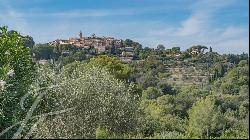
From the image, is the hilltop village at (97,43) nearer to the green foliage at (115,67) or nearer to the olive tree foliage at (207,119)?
the olive tree foliage at (207,119)

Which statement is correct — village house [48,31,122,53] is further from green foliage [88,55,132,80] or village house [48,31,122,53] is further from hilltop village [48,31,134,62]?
green foliage [88,55,132,80]

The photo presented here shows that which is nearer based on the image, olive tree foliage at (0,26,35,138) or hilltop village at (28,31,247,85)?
olive tree foliage at (0,26,35,138)

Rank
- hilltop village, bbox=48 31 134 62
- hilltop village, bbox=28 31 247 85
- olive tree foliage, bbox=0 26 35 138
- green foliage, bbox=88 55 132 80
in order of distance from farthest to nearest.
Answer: hilltop village, bbox=48 31 134 62, hilltop village, bbox=28 31 247 85, green foliage, bbox=88 55 132 80, olive tree foliage, bbox=0 26 35 138

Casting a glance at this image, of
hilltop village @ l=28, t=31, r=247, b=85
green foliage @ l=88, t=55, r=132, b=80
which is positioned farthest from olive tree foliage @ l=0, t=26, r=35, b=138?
hilltop village @ l=28, t=31, r=247, b=85

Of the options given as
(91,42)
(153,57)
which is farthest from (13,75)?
(91,42)

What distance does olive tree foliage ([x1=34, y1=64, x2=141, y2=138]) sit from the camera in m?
26.3

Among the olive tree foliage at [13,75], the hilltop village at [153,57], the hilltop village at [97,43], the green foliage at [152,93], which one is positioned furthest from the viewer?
the hilltop village at [97,43]

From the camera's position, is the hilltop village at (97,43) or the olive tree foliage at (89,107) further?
the hilltop village at (97,43)

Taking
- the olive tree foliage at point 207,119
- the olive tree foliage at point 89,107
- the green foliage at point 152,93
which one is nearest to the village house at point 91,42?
the green foliage at point 152,93

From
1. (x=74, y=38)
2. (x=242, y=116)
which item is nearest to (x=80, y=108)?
(x=242, y=116)

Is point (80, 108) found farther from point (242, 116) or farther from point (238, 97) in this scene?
point (238, 97)

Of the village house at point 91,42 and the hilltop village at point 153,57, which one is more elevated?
the village house at point 91,42

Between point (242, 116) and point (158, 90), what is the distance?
24.9m

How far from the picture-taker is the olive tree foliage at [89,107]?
2626 cm
